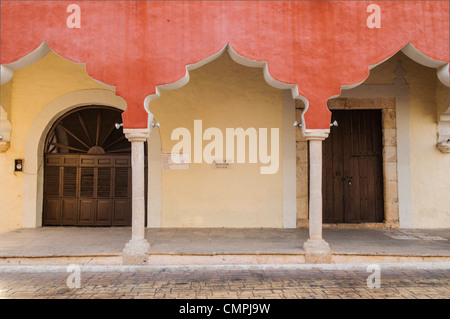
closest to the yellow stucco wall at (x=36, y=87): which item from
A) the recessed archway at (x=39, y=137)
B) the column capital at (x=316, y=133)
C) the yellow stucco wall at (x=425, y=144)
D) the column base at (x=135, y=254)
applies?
→ the recessed archway at (x=39, y=137)

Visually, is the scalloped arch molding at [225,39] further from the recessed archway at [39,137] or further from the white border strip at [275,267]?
the white border strip at [275,267]

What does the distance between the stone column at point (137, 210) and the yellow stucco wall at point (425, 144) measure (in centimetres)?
520

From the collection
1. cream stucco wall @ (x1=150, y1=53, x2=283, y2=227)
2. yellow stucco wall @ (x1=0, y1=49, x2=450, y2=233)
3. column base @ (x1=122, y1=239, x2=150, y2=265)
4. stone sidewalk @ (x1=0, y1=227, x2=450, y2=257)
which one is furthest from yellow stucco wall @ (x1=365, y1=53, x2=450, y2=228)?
column base @ (x1=122, y1=239, x2=150, y2=265)

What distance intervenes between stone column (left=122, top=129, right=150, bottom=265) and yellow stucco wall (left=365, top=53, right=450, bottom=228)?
5199 millimetres

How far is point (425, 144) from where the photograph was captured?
285 inches

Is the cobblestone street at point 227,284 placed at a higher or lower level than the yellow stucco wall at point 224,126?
lower

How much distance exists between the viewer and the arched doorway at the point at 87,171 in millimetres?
7312

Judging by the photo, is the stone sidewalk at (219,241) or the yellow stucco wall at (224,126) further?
the yellow stucco wall at (224,126)

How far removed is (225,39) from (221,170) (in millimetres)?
2918

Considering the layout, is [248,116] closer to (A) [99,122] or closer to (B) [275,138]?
(B) [275,138]

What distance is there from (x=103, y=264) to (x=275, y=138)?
14.0ft
